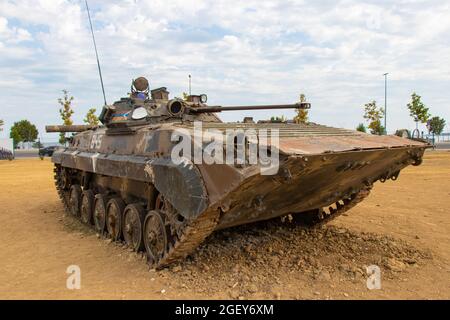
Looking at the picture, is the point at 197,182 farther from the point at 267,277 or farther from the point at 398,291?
the point at 398,291

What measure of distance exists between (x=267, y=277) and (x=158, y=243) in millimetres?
1470

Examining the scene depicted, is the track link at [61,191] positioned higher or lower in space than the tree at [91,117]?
lower

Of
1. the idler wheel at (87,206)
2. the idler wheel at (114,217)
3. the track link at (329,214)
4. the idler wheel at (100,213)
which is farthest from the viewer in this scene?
the idler wheel at (87,206)

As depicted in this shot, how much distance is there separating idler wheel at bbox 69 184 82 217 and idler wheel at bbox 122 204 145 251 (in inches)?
114

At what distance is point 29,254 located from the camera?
7008 mm

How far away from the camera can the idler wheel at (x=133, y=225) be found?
6582mm

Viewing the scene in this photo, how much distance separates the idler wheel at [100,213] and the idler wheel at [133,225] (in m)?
1.01

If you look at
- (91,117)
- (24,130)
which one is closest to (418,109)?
(91,117)

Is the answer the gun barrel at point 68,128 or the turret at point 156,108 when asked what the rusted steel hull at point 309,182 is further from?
the gun barrel at point 68,128

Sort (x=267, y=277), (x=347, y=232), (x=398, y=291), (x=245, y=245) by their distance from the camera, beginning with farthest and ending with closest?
(x=347, y=232)
(x=245, y=245)
(x=267, y=277)
(x=398, y=291)

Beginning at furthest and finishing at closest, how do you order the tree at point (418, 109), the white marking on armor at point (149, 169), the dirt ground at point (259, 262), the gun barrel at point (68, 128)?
the tree at point (418, 109)
the gun barrel at point (68, 128)
the white marking on armor at point (149, 169)
the dirt ground at point (259, 262)

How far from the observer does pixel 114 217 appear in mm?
7633

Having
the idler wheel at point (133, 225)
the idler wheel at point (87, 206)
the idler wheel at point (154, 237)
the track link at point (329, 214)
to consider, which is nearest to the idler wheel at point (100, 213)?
the idler wheel at point (87, 206)
